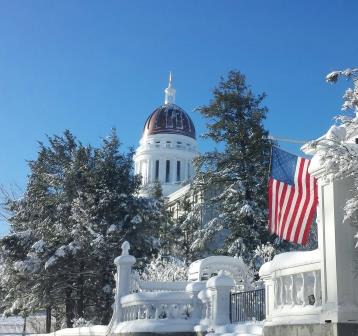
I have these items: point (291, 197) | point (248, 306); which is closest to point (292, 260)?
point (248, 306)

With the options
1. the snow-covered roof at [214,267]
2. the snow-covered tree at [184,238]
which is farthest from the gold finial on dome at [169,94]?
the snow-covered roof at [214,267]

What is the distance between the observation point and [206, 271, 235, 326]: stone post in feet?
40.5

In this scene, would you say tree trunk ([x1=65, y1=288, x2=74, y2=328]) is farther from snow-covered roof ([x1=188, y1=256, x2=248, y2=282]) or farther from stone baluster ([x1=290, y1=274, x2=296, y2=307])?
stone baluster ([x1=290, y1=274, x2=296, y2=307])

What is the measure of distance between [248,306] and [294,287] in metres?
2.73

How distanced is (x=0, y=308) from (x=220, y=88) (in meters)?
18.5

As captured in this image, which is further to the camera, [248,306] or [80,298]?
[80,298]

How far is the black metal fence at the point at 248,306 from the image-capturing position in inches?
456

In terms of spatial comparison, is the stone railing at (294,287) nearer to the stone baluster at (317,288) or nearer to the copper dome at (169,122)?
the stone baluster at (317,288)

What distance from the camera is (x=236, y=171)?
29.2 m

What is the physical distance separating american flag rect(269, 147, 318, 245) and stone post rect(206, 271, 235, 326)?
5.40 ft

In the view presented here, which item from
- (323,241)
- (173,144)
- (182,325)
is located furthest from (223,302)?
(173,144)

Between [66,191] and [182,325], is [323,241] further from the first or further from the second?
[66,191]

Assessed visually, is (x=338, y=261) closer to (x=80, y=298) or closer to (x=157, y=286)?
(x=157, y=286)

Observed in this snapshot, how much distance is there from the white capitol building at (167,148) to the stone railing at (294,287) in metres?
75.9
